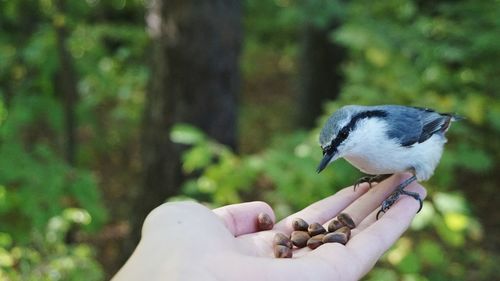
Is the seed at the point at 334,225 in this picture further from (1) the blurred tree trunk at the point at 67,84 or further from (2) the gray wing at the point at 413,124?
(1) the blurred tree trunk at the point at 67,84

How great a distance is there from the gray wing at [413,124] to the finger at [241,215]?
726mm

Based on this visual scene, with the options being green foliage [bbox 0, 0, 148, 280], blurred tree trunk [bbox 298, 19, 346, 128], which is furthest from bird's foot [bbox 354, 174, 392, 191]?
blurred tree trunk [bbox 298, 19, 346, 128]

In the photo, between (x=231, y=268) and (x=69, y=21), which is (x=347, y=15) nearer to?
(x=69, y=21)

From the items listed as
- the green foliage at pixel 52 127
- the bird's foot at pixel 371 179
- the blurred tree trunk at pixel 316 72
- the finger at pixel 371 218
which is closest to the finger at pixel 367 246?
the finger at pixel 371 218

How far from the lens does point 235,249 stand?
6.56 ft

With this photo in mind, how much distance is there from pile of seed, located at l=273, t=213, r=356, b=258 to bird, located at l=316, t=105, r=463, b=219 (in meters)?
0.20

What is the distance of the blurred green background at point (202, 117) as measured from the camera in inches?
120

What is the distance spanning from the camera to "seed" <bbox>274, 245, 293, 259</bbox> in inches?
81.4

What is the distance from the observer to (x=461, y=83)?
13.1 feet

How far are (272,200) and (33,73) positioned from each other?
2.31m

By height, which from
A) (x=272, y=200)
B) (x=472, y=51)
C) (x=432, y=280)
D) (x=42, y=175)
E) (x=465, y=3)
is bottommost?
(x=432, y=280)

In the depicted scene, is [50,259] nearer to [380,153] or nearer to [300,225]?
[300,225]

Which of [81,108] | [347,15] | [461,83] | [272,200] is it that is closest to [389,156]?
[272,200]

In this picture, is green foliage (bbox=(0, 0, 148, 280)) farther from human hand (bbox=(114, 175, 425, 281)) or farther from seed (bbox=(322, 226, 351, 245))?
seed (bbox=(322, 226, 351, 245))
